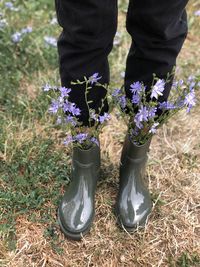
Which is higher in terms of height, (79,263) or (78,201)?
(78,201)

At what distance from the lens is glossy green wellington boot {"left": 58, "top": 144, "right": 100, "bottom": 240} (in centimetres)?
160

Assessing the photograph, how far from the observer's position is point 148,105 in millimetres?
1429

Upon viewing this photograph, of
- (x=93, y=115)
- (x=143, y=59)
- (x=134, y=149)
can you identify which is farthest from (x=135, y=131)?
(x=143, y=59)

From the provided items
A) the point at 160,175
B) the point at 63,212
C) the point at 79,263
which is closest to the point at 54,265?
the point at 79,263

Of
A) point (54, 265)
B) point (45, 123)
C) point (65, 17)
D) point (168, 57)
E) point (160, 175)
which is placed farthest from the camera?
point (45, 123)

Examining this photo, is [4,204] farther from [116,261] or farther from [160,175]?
[160,175]

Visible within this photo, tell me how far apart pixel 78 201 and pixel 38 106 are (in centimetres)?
71

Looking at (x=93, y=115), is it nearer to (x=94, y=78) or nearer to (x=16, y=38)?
(x=94, y=78)

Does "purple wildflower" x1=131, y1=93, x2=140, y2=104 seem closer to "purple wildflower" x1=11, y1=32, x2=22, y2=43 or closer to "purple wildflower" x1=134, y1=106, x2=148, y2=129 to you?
"purple wildflower" x1=134, y1=106, x2=148, y2=129

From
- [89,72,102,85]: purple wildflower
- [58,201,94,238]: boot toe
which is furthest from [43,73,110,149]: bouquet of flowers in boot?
[58,201,94,238]: boot toe

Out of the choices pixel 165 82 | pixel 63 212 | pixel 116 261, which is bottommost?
pixel 116 261

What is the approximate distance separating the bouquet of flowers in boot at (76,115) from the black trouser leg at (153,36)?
14 cm

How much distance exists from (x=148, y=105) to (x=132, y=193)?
0.41 m

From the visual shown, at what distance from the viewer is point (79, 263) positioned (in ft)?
5.17
